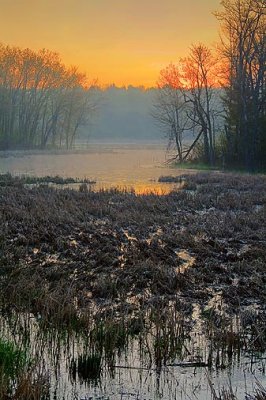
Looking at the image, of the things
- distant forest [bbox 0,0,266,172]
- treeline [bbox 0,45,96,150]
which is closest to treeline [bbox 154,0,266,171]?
distant forest [bbox 0,0,266,172]

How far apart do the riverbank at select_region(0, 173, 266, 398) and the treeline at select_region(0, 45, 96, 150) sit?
5987cm

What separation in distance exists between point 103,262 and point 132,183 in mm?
18666

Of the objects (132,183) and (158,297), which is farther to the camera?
(132,183)

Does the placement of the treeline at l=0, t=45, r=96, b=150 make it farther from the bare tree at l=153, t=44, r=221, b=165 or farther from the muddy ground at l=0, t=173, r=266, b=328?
the muddy ground at l=0, t=173, r=266, b=328

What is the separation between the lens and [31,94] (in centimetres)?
8050

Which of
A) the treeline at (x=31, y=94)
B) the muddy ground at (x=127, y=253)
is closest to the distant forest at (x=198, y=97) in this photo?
the treeline at (x=31, y=94)

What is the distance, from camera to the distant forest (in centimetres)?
3862

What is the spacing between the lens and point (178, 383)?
5387mm

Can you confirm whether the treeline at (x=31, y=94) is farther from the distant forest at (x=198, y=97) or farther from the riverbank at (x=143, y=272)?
the riverbank at (x=143, y=272)

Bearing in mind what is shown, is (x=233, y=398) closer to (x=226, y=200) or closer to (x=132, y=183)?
(x=226, y=200)

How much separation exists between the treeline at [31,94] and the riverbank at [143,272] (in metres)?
59.9

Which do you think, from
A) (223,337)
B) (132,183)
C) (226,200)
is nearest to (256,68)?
(132,183)

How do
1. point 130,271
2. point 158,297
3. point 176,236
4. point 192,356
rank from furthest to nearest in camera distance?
point 176,236 → point 130,271 → point 158,297 → point 192,356

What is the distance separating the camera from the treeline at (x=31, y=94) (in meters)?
75.5
